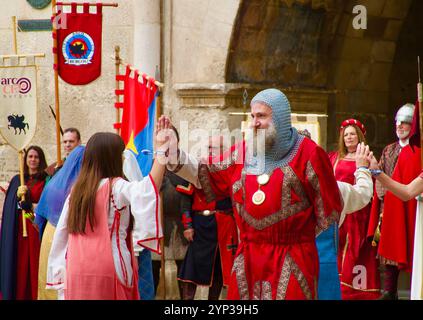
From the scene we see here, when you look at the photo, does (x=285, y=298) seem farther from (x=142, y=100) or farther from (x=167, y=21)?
(x=167, y=21)

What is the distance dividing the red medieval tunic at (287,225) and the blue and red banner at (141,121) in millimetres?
2566

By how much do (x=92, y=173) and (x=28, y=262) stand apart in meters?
3.84

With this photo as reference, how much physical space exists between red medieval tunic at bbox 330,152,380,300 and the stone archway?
3.76ft

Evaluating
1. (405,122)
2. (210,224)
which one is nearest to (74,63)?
(210,224)

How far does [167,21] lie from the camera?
10602 mm

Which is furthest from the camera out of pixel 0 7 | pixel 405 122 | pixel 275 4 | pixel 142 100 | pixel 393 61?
pixel 393 61

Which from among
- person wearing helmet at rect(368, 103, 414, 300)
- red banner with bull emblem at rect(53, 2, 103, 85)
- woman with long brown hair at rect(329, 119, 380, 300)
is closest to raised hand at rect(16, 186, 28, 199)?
red banner with bull emblem at rect(53, 2, 103, 85)

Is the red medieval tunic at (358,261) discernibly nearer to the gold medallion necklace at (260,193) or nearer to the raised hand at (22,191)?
the raised hand at (22,191)

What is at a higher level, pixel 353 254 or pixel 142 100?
pixel 142 100

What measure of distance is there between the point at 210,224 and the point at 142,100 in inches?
50.6

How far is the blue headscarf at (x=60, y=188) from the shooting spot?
7.83m

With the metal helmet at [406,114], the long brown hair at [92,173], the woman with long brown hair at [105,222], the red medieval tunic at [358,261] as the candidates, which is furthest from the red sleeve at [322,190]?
the red medieval tunic at [358,261]

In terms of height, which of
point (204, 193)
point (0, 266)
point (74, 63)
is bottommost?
point (0, 266)

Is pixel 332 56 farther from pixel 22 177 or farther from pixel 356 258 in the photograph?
pixel 22 177
